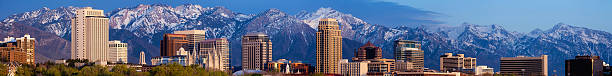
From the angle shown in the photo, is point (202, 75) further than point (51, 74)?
Yes

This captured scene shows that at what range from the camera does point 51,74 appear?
146 meters

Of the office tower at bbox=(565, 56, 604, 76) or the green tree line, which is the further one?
the office tower at bbox=(565, 56, 604, 76)

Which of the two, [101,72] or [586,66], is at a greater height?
[101,72]

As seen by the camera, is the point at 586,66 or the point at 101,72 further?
the point at 586,66

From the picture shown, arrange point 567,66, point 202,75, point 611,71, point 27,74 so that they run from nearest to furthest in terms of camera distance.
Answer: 1. point 27,74
2. point 202,75
3. point 611,71
4. point 567,66

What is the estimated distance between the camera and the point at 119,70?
519ft

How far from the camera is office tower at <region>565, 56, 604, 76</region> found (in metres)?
181

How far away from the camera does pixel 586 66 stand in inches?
7244

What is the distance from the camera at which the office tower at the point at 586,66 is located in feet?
594

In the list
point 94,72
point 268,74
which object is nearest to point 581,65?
point 268,74

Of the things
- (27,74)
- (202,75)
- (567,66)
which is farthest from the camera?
(567,66)

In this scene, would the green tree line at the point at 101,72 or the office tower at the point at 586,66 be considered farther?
the office tower at the point at 586,66

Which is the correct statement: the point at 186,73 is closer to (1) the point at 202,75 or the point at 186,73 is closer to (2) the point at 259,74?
(1) the point at 202,75

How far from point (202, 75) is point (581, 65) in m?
61.3
